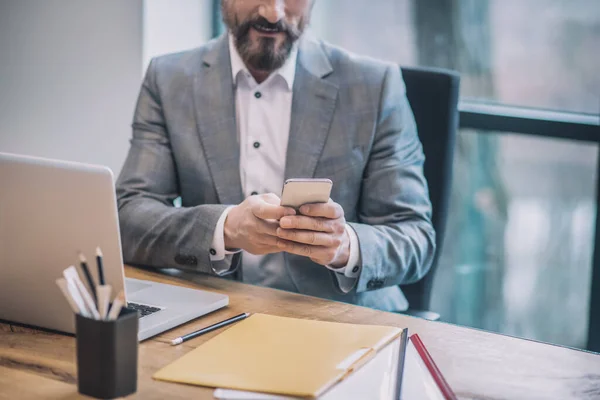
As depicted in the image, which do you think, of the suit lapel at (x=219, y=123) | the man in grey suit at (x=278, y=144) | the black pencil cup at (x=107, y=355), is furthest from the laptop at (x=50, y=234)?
the suit lapel at (x=219, y=123)

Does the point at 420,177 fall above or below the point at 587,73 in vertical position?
below

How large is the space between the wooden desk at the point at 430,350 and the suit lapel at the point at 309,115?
531mm

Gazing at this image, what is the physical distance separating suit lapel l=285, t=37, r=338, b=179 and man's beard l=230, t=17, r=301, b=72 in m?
0.06

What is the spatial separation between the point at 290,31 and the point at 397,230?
54cm

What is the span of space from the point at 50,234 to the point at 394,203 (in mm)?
845

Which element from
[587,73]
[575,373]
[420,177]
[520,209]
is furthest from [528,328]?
[575,373]

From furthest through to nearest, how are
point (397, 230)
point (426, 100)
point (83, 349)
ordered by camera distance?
point (426, 100) → point (397, 230) → point (83, 349)

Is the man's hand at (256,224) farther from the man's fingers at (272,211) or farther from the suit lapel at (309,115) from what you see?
the suit lapel at (309,115)

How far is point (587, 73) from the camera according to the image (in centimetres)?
226

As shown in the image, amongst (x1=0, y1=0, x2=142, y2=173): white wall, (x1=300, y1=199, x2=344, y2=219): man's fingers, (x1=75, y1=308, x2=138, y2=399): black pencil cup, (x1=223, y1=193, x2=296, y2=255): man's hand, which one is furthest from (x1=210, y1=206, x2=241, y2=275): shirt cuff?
(x1=0, y1=0, x2=142, y2=173): white wall

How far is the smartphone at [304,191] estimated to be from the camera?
1.32 meters

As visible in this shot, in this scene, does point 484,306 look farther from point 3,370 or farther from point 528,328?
Result: point 3,370

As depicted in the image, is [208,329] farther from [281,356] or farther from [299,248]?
[299,248]

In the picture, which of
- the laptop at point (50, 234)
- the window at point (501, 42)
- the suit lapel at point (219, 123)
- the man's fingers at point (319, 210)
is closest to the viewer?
the laptop at point (50, 234)
